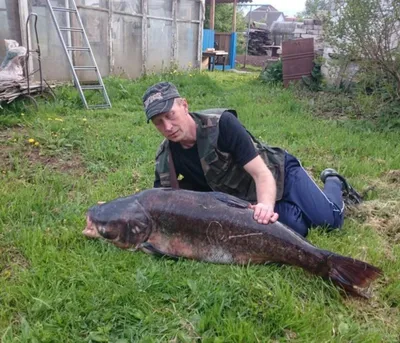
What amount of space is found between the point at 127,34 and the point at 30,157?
7687 mm

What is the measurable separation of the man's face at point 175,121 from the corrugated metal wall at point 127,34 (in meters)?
6.89

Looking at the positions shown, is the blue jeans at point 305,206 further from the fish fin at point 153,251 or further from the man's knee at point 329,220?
the fish fin at point 153,251

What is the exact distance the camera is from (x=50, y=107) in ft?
23.6

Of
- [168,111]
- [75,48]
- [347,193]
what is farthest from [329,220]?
[75,48]

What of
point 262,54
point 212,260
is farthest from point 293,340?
point 262,54

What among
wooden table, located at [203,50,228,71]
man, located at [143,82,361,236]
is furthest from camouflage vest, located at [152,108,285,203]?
wooden table, located at [203,50,228,71]

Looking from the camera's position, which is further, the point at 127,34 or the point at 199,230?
the point at 127,34

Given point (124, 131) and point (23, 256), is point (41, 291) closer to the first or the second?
point (23, 256)

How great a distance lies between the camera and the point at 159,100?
2.77 m

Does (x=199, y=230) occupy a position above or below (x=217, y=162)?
below

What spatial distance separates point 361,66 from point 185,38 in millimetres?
Result: 7773

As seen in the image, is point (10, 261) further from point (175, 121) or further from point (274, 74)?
point (274, 74)

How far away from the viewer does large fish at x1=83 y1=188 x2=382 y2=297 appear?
266cm

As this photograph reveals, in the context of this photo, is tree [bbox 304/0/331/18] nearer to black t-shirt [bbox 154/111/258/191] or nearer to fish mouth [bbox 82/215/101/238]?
black t-shirt [bbox 154/111/258/191]
